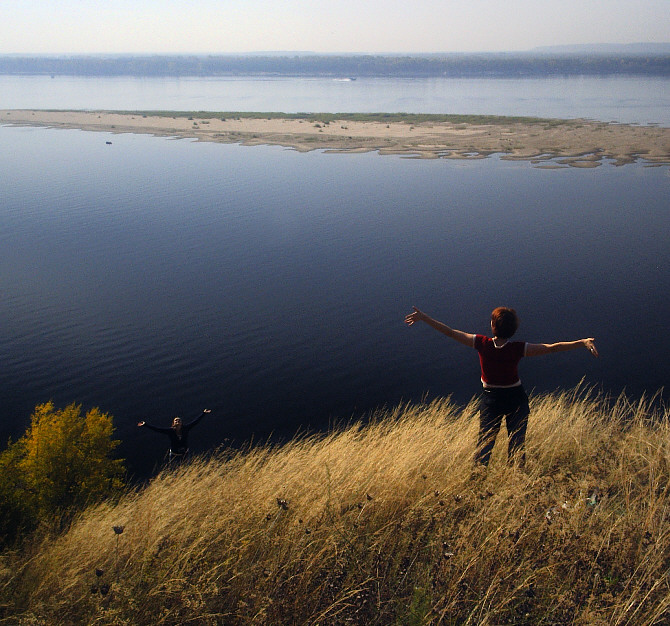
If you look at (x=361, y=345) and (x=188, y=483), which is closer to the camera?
(x=188, y=483)

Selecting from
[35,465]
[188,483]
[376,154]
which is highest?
[376,154]

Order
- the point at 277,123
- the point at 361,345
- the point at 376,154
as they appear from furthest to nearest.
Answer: the point at 277,123, the point at 376,154, the point at 361,345

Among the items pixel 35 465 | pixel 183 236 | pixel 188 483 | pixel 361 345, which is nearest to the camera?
pixel 188 483

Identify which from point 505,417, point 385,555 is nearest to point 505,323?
point 505,417

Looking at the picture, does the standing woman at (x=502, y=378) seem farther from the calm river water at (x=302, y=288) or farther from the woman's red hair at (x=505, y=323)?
the calm river water at (x=302, y=288)

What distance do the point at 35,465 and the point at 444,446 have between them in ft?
22.7

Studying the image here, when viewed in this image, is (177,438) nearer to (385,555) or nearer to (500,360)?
(500,360)

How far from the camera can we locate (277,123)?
6141 cm

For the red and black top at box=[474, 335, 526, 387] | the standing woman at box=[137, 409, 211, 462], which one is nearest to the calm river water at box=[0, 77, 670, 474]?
the standing woman at box=[137, 409, 211, 462]

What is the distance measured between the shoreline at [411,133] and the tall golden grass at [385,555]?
36.2 m

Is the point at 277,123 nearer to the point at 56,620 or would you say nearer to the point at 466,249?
the point at 466,249

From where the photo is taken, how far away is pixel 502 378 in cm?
483

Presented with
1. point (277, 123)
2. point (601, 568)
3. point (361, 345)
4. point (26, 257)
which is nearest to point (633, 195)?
point (361, 345)

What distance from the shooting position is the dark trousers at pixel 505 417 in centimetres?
486
